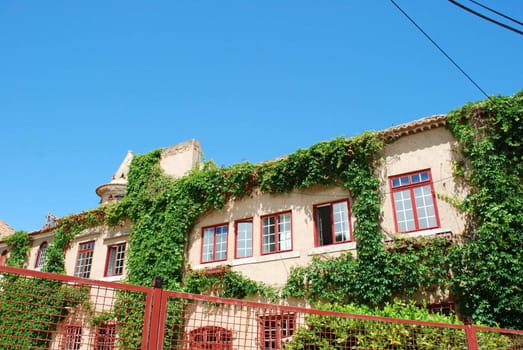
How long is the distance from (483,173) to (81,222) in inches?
720

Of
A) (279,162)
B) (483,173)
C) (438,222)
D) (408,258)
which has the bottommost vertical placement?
(408,258)

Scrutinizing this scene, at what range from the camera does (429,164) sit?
1416 cm

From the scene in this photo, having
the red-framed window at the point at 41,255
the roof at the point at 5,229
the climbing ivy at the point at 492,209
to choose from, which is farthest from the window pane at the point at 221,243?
the roof at the point at 5,229

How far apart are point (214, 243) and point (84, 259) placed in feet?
26.7

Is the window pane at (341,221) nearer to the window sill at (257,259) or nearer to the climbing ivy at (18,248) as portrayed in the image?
the window sill at (257,259)

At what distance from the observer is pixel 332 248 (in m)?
14.7

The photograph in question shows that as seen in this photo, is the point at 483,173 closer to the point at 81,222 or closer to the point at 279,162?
the point at 279,162

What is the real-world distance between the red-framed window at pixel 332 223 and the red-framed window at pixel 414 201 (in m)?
1.62

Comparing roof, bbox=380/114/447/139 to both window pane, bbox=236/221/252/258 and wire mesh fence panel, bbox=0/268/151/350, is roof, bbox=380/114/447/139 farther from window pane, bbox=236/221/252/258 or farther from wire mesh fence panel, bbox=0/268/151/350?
wire mesh fence panel, bbox=0/268/151/350

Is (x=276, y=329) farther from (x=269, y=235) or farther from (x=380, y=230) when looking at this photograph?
(x=269, y=235)

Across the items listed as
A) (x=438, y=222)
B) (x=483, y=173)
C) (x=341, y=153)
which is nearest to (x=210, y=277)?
(x=341, y=153)

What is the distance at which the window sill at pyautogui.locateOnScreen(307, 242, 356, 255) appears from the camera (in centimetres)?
1437

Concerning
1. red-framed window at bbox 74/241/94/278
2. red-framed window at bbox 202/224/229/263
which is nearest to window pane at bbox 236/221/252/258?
red-framed window at bbox 202/224/229/263

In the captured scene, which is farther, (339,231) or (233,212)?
(233,212)
